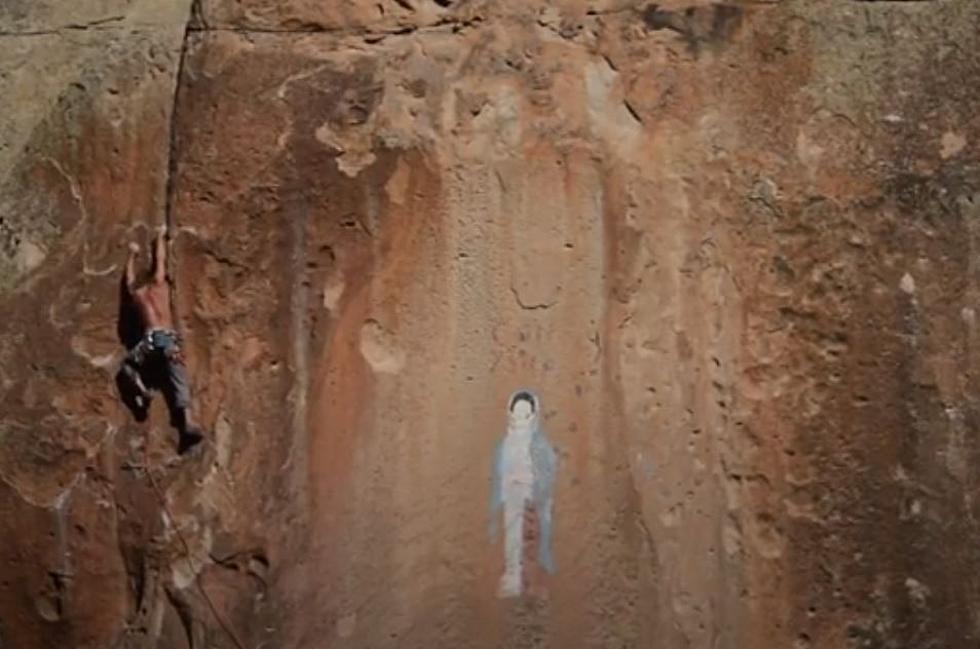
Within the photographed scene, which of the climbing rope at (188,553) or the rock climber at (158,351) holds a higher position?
the rock climber at (158,351)

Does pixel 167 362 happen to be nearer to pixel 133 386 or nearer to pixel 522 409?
pixel 133 386

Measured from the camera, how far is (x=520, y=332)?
3.21m

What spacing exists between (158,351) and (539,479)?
0.64m

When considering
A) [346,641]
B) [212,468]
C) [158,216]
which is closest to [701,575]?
[346,641]

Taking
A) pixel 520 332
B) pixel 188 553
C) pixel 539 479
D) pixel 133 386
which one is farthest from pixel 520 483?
pixel 133 386

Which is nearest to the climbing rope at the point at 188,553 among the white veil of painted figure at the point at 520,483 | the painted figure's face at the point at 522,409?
the white veil of painted figure at the point at 520,483

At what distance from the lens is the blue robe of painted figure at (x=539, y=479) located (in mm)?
3189

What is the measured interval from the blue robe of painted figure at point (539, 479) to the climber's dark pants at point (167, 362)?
20.2 inches

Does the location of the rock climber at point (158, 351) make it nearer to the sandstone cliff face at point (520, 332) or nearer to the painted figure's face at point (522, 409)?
the sandstone cliff face at point (520, 332)

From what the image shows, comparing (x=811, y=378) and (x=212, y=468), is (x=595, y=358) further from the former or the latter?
(x=212, y=468)

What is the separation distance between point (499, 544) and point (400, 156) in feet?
2.12

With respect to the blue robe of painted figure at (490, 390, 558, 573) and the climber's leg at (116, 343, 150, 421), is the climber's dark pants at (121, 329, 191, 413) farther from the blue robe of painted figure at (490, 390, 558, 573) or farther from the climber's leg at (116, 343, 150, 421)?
the blue robe of painted figure at (490, 390, 558, 573)

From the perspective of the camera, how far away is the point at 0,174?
11.0 feet

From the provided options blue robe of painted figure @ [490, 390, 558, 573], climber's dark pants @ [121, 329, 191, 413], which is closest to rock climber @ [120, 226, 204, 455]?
climber's dark pants @ [121, 329, 191, 413]
